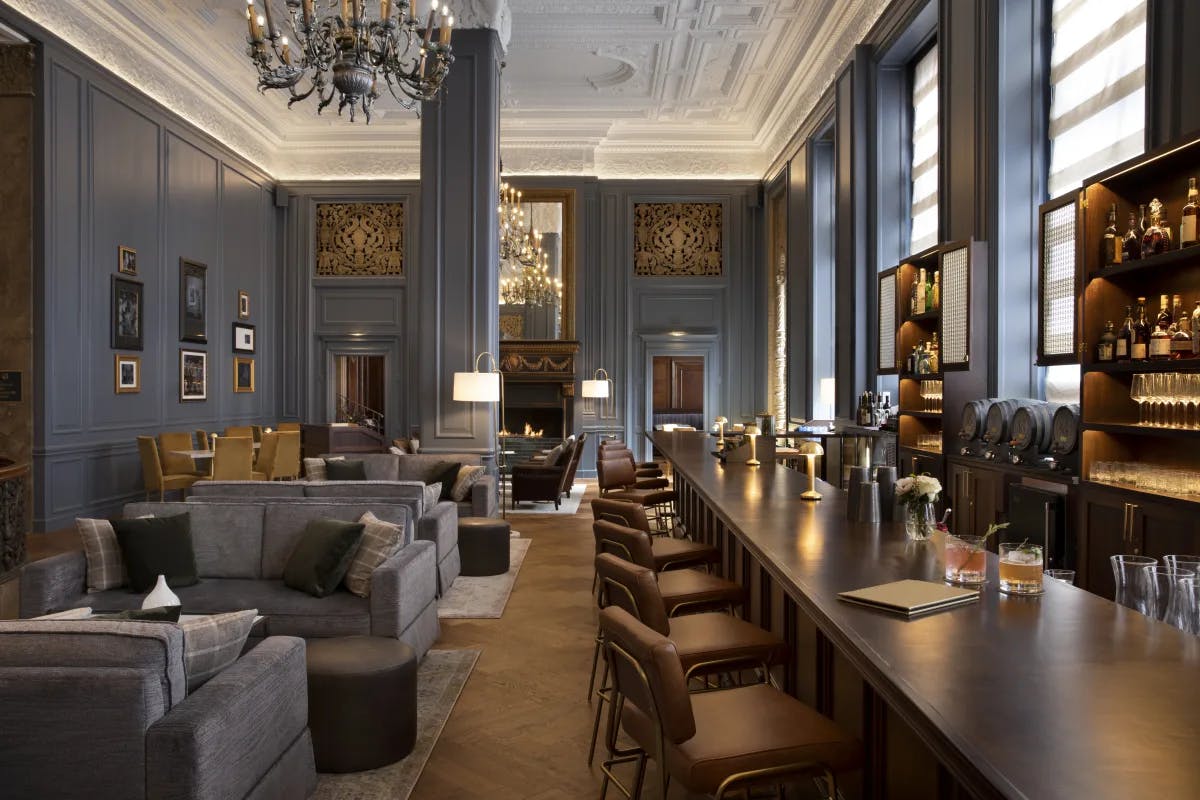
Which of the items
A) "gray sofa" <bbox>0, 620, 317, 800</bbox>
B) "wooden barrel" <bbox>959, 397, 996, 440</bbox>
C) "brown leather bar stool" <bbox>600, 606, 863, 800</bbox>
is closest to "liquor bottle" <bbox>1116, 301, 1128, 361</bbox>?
"wooden barrel" <bbox>959, 397, 996, 440</bbox>

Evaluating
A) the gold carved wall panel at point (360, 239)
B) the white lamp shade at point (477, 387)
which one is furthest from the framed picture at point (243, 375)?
the white lamp shade at point (477, 387)

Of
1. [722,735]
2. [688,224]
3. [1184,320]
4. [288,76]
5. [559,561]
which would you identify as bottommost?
[559,561]

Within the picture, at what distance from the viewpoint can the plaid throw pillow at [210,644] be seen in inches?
102

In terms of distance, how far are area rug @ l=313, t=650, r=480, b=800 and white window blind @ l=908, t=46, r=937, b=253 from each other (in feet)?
20.4

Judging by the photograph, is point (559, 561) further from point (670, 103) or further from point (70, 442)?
point (670, 103)

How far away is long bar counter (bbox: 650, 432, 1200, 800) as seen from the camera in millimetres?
1288

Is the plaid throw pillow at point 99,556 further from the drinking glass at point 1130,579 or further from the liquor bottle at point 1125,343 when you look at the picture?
the liquor bottle at point 1125,343

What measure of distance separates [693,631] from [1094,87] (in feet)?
15.5

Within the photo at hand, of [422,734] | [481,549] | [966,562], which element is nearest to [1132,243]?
[966,562]

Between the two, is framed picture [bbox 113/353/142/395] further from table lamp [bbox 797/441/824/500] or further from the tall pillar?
table lamp [bbox 797/441/824/500]

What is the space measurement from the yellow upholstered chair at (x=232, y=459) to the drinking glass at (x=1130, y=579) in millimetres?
9168

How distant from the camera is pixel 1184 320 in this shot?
4.10 m

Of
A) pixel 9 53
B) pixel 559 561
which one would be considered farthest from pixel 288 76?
pixel 9 53

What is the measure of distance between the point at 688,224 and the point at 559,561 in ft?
28.4
